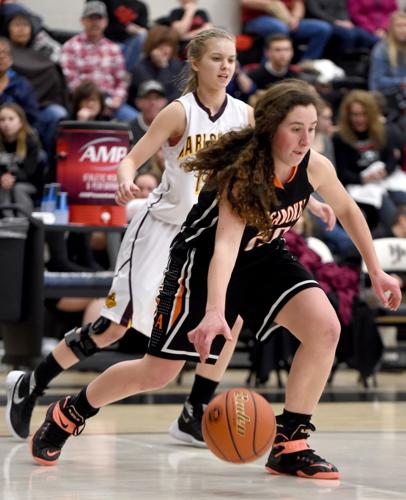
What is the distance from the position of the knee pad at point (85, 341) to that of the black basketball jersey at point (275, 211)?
4.21ft

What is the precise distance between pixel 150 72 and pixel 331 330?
833 centimetres

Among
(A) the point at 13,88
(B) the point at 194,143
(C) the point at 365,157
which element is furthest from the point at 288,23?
(B) the point at 194,143

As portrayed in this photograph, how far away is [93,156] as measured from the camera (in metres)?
9.04

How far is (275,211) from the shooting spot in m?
4.71

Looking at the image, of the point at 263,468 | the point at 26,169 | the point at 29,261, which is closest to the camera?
the point at 263,468

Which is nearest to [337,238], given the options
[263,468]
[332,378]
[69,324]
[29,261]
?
[332,378]

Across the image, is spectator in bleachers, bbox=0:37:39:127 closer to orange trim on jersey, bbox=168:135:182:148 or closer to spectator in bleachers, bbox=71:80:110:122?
spectator in bleachers, bbox=71:80:110:122

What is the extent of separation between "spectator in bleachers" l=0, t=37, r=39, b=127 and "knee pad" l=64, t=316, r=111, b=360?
5.78 m

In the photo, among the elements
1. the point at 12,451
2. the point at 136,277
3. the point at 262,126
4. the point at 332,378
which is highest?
the point at 262,126

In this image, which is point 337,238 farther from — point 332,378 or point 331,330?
point 331,330

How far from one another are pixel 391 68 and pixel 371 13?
1884 millimetres

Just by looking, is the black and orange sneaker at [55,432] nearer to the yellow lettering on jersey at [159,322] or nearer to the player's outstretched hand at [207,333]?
the yellow lettering on jersey at [159,322]

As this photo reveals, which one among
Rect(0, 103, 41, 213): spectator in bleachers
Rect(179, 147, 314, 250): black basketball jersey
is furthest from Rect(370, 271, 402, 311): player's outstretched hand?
Rect(0, 103, 41, 213): spectator in bleachers

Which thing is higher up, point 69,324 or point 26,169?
point 26,169
